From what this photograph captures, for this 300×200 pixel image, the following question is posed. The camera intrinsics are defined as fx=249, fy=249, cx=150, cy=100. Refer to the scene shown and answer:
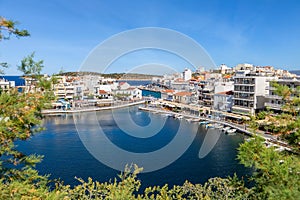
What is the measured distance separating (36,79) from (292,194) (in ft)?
10.9

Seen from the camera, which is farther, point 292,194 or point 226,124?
point 226,124

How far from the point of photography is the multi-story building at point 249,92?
20797mm

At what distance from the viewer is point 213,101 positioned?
2720 cm

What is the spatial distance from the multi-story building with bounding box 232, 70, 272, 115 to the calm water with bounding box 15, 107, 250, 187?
12.5 ft

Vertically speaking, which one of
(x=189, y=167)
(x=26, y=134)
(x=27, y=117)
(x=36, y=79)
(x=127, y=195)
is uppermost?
(x=36, y=79)

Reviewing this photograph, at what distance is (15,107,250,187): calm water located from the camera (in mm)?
10742

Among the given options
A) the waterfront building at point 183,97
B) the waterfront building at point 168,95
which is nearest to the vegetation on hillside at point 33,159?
the waterfront building at point 183,97

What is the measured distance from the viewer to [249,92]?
69.7 feet

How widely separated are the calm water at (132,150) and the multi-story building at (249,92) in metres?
3.80

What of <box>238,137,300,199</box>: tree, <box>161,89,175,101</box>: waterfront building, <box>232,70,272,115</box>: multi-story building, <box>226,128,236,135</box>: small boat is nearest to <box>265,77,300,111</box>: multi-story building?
<box>232,70,272,115</box>: multi-story building

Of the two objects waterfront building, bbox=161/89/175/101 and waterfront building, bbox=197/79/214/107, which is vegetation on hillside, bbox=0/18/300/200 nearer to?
waterfront building, bbox=197/79/214/107

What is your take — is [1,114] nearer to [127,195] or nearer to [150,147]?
[127,195]

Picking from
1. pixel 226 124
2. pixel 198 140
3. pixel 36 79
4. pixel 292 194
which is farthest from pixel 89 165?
pixel 226 124

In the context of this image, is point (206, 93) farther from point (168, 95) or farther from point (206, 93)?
point (168, 95)
